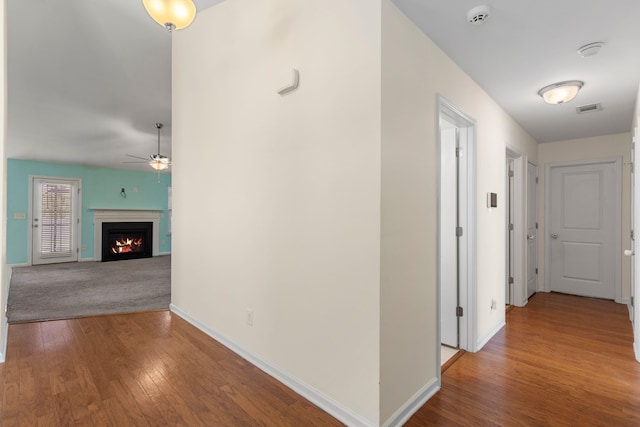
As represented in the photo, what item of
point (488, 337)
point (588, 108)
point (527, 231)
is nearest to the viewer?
point (488, 337)

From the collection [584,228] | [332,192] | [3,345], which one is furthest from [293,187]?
[584,228]

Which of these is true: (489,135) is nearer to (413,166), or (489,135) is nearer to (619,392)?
(413,166)

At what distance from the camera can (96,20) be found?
104 inches

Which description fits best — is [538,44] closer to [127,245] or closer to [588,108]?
[588,108]

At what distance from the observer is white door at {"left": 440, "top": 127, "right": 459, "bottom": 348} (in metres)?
2.71

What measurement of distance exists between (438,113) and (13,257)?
31.2 ft

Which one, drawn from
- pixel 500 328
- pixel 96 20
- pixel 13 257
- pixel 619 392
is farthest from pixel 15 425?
pixel 13 257

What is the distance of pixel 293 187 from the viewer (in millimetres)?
2037

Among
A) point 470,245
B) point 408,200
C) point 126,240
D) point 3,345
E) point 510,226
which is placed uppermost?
point 408,200

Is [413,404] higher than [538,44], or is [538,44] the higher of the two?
[538,44]

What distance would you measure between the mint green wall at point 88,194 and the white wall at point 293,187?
691 centimetres

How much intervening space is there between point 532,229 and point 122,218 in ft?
31.2

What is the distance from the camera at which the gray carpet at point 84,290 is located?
3.63 metres

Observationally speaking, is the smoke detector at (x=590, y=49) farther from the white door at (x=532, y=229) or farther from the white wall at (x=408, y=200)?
the white door at (x=532, y=229)
